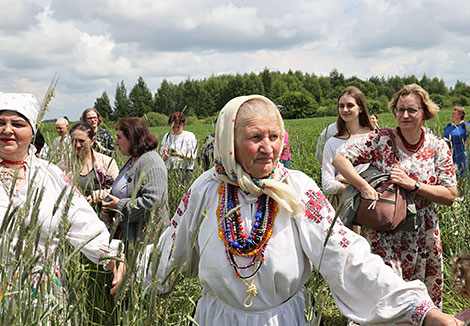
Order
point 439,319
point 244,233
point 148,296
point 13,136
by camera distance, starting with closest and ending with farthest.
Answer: point 148,296
point 439,319
point 244,233
point 13,136

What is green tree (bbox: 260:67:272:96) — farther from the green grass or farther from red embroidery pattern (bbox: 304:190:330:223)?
red embroidery pattern (bbox: 304:190:330:223)

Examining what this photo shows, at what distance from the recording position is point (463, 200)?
3.99m

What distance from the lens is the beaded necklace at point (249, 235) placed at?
6.15 ft

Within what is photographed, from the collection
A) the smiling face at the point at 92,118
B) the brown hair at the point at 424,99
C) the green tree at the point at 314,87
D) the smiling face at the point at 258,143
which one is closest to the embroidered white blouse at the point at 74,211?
the smiling face at the point at 258,143

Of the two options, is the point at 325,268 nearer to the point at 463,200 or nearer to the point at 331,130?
the point at 463,200

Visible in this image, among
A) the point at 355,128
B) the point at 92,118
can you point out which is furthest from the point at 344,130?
the point at 92,118

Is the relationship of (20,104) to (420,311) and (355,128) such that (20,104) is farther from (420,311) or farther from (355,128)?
(355,128)

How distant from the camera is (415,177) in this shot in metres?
3.30

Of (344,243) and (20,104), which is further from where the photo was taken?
(20,104)

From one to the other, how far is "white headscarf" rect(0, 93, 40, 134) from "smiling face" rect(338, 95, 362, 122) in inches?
121

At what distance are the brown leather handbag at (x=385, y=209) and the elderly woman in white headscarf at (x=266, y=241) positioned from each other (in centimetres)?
143

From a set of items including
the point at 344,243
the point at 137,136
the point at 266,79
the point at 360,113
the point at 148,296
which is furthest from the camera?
the point at 266,79

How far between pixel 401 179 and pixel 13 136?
2.50 meters

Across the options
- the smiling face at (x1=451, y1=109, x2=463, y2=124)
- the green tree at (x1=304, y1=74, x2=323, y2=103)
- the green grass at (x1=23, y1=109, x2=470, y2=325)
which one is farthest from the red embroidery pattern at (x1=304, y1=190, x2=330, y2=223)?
the green tree at (x1=304, y1=74, x2=323, y2=103)
